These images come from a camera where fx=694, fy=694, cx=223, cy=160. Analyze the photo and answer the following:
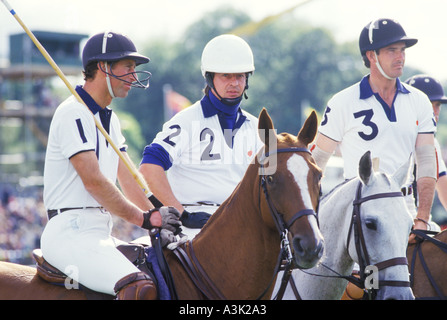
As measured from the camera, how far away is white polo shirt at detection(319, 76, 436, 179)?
6012 mm

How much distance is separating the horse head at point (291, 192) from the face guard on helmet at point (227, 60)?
5.15 feet

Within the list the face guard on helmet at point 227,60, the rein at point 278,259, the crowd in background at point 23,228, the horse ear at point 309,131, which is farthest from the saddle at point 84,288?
the crowd in background at point 23,228

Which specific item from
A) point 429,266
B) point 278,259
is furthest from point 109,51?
point 429,266

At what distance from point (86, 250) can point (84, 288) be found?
239 mm

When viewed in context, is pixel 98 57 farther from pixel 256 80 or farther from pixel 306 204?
pixel 256 80

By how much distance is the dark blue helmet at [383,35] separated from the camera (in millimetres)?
6207

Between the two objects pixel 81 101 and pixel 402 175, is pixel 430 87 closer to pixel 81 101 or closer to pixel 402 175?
pixel 402 175

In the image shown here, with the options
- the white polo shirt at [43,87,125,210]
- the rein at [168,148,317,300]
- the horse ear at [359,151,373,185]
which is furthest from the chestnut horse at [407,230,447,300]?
the white polo shirt at [43,87,125,210]

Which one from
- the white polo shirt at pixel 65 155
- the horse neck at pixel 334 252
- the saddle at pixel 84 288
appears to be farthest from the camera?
the horse neck at pixel 334 252

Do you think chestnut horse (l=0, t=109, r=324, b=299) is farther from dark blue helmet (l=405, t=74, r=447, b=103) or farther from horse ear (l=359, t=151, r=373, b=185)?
dark blue helmet (l=405, t=74, r=447, b=103)

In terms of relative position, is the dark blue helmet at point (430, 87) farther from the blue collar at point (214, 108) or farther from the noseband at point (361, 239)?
the noseband at point (361, 239)

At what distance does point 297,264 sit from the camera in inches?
157
